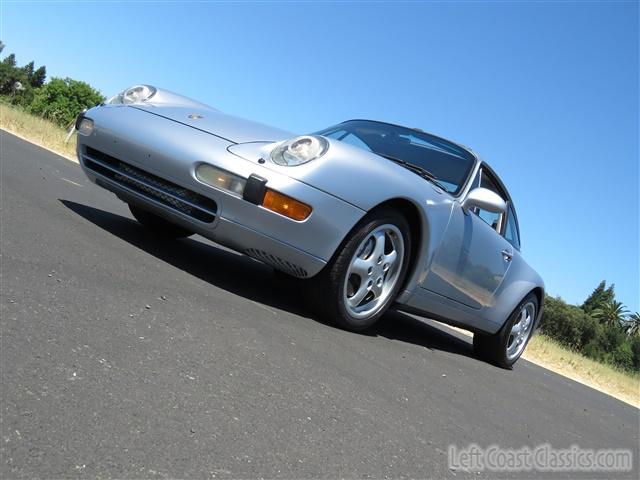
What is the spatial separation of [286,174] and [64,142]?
682 inches

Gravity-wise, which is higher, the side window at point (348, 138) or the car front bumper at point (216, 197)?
the side window at point (348, 138)

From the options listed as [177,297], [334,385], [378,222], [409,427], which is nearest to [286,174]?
[378,222]

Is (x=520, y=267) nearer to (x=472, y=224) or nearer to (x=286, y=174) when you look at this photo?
(x=472, y=224)

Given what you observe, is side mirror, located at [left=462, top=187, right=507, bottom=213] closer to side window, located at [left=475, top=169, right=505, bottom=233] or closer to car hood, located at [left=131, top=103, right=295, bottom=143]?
side window, located at [left=475, top=169, right=505, bottom=233]

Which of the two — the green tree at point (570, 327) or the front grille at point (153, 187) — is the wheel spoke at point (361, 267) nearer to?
the front grille at point (153, 187)

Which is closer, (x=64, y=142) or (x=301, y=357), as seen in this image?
(x=301, y=357)

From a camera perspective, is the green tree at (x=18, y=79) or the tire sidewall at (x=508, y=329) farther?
the green tree at (x=18, y=79)

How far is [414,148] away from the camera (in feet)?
16.9

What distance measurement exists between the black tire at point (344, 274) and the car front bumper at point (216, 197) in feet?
0.35

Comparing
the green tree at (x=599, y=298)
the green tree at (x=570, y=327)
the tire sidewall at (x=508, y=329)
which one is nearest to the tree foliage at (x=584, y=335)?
the green tree at (x=570, y=327)

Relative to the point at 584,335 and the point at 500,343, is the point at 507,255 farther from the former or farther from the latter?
the point at 584,335

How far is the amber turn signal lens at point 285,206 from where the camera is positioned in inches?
149

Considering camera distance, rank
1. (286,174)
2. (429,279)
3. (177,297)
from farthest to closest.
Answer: (429,279), (286,174), (177,297)

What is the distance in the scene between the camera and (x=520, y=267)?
241 inches
